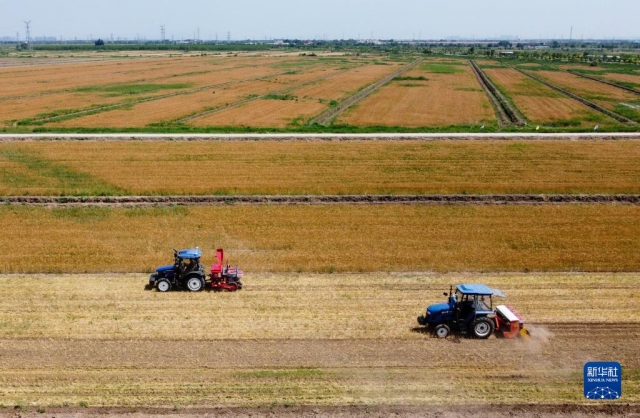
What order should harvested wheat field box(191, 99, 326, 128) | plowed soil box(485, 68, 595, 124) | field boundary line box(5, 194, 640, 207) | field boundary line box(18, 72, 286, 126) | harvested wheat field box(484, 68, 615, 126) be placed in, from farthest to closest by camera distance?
plowed soil box(485, 68, 595, 124)
harvested wheat field box(484, 68, 615, 126)
field boundary line box(18, 72, 286, 126)
harvested wheat field box(191, 99, 326, 128)
field boundary line box(5, 194, 640, 207)

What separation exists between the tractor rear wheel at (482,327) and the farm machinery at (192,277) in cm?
891

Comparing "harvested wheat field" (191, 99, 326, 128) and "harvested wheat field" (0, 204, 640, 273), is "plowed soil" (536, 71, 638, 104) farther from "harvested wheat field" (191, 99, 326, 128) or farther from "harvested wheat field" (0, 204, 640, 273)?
"harvested wheat field" (0, 204, 640, 273)

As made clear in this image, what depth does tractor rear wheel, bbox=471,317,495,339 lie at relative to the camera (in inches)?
742

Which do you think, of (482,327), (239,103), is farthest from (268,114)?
(482,327)

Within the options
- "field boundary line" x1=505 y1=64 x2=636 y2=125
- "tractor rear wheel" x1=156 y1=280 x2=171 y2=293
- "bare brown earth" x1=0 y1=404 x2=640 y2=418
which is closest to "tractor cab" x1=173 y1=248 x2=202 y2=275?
"tractor rear wheel" x1=156 y1=280 x2=171 y2=293

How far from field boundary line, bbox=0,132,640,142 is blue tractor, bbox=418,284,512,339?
32.1 meters

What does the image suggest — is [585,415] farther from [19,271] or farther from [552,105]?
[552,105]

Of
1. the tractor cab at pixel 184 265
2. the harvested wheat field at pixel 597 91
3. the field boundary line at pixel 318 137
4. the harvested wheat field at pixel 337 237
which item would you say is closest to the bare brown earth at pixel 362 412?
the tractor cab at pixel 184 265

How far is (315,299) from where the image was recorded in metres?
21.8

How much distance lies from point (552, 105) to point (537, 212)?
48795 mm

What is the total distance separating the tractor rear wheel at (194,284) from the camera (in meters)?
22.4

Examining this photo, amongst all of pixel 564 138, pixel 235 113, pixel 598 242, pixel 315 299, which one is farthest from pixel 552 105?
pixel 315 299

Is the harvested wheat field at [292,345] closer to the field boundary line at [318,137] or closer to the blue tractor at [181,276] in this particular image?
the blue tractor at [181,276]

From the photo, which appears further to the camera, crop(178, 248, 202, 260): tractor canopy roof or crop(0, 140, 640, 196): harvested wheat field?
crop(0, 140, 640, 196): harvested wheat field
